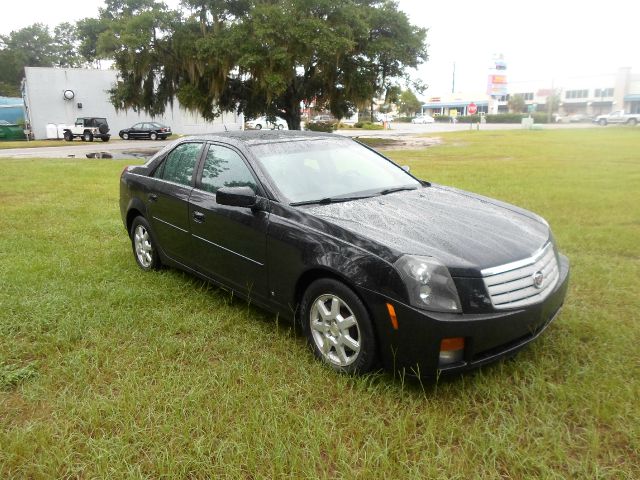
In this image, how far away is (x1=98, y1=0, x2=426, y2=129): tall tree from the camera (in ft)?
66.5

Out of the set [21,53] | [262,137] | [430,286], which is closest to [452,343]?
[430,286]

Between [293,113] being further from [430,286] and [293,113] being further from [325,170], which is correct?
[430,286]

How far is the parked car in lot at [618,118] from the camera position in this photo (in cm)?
3988

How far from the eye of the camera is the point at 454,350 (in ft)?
8.94

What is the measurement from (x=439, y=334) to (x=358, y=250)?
24.9 inches

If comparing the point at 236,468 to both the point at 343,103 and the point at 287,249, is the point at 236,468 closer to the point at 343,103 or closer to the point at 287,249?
the point at 287,249

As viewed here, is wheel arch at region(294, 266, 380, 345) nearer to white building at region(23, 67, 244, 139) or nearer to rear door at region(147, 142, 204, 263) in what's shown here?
rear door at region(147, 142, 204, 263)

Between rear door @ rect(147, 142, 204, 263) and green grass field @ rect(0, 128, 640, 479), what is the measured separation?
0.42 metres

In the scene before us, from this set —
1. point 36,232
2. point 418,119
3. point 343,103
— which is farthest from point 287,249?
point 418,119

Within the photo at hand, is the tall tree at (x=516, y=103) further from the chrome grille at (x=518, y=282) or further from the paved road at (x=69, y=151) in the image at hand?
the chrome grille at (x=518, y=282)

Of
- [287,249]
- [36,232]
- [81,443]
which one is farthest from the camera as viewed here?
[36,232]

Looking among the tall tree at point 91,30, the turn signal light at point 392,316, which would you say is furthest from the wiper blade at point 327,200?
the tall tree at point 91,30

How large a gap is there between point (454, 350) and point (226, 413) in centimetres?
125

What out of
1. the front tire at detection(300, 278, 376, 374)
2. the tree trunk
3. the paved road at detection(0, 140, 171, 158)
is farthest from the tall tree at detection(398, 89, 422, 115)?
the front tire at detection(300, 278, 376, 374)
